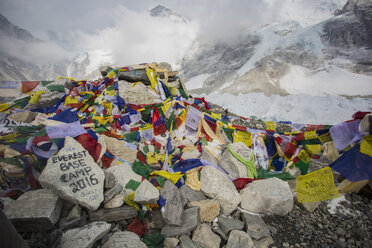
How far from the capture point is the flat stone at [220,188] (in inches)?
136

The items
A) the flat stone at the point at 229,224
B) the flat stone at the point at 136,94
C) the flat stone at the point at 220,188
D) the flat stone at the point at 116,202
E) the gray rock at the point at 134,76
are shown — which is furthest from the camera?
the gray rock at the point at 134,76

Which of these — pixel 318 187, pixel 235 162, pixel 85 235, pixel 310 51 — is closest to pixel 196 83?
pixel 310 51

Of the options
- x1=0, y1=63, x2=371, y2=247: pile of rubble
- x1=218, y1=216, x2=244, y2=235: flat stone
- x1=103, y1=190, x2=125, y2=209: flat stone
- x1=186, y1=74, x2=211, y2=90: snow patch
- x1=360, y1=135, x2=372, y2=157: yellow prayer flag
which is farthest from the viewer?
x1=186, y1=74, x2=211, y2=90: snow patch

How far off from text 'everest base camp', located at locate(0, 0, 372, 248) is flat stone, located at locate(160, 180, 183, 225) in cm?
2

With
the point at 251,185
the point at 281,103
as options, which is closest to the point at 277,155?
the point at 251,185

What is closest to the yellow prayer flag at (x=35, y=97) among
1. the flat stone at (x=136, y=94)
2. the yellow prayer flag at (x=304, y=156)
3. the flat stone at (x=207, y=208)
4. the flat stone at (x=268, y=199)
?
the flat stone at (x=136, y=94)

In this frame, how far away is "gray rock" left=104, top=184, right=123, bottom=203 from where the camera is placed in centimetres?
277

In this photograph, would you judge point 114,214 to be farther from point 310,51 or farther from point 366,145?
point 310,51

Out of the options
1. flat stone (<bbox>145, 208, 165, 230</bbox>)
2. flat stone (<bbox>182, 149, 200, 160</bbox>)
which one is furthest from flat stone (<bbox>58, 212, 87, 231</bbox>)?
flat stone (<bbox>182, 149, 200, 160</bbox>)

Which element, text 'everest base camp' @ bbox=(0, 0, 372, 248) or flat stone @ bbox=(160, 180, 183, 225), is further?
flat stone @ bbox=(160, 180, 183, 225)

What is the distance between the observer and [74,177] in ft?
8.86

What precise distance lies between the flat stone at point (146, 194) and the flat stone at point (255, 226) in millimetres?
1864

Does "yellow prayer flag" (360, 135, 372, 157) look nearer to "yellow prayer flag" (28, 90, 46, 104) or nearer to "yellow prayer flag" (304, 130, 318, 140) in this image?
"yellow prayer flag" (304, 130, 318, 140)

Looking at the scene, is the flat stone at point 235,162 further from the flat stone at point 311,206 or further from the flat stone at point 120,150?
the flat stone at point 120,150
